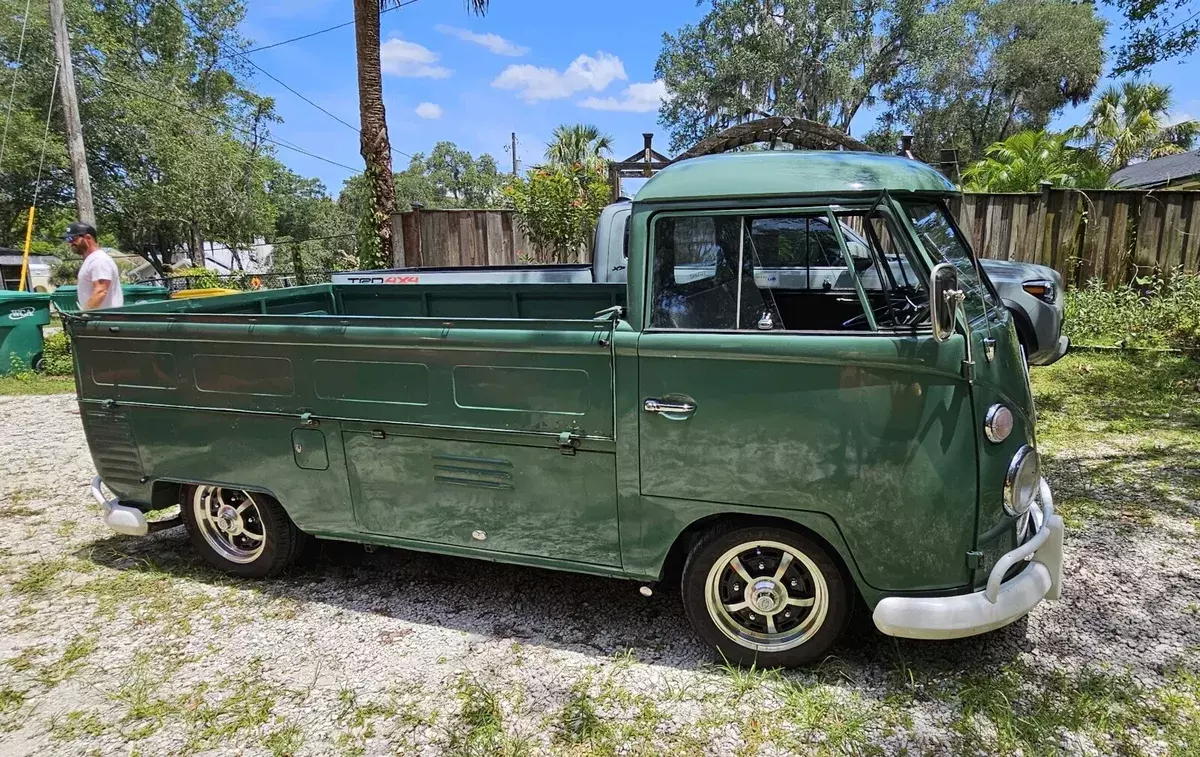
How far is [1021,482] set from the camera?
2.83 metres

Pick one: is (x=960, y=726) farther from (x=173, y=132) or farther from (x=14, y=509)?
(x=173, y=132)

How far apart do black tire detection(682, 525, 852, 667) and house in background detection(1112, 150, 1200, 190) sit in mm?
16164

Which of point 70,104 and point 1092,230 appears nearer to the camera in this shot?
point 1092,230

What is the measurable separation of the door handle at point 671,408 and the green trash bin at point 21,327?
11.2 meters

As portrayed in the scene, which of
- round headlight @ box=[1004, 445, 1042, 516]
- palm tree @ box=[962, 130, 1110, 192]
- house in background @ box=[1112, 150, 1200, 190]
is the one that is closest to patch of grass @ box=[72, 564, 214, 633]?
round headlight @ box=[1004, 445, 1042, 516]

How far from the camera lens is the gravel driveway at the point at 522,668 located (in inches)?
111

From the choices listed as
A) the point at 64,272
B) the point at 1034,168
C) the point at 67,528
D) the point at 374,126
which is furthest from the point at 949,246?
the point at 64,272

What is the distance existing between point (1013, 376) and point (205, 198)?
97.1ft

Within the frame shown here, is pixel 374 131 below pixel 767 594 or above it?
above

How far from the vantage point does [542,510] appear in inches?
132

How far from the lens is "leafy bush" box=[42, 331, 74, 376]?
429 inches

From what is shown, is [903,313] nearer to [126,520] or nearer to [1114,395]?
[126,520]

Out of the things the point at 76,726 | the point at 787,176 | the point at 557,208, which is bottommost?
the point at 76,726

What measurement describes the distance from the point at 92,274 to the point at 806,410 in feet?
A: 20.0
